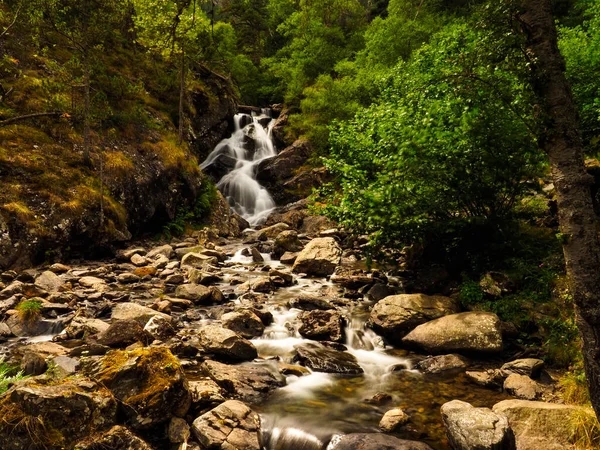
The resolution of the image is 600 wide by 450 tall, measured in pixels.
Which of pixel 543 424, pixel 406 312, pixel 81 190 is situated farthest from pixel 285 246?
pixel 543 424

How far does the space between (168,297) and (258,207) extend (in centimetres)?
1936

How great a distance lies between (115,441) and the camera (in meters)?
4.67

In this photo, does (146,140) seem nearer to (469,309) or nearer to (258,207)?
(258,207)

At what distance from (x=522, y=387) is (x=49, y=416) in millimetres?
7456

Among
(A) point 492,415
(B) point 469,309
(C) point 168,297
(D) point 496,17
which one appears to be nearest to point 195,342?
(C) point 168,297

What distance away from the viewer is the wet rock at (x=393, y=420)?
5.97 metres

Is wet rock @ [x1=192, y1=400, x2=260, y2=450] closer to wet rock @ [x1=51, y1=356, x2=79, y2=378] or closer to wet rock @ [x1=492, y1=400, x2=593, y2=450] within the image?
wet rock @ [x1=51, y1=356, x2=79, y2=378]

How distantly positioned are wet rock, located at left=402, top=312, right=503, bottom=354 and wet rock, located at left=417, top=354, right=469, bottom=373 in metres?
0.26

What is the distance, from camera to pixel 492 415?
5.36 m

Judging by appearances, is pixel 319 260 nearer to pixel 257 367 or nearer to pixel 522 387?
pixel 257 367

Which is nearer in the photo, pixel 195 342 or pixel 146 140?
pixel 195 342

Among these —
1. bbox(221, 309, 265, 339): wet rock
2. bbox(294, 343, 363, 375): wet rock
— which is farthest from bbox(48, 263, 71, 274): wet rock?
bbox(294, 343, 363, 375): wet rock

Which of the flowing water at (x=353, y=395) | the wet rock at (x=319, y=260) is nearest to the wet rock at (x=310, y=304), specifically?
the flowing water at (x=353, y=395)

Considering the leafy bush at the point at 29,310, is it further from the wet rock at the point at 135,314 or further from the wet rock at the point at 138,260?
the wet rock at the point at 138,260
